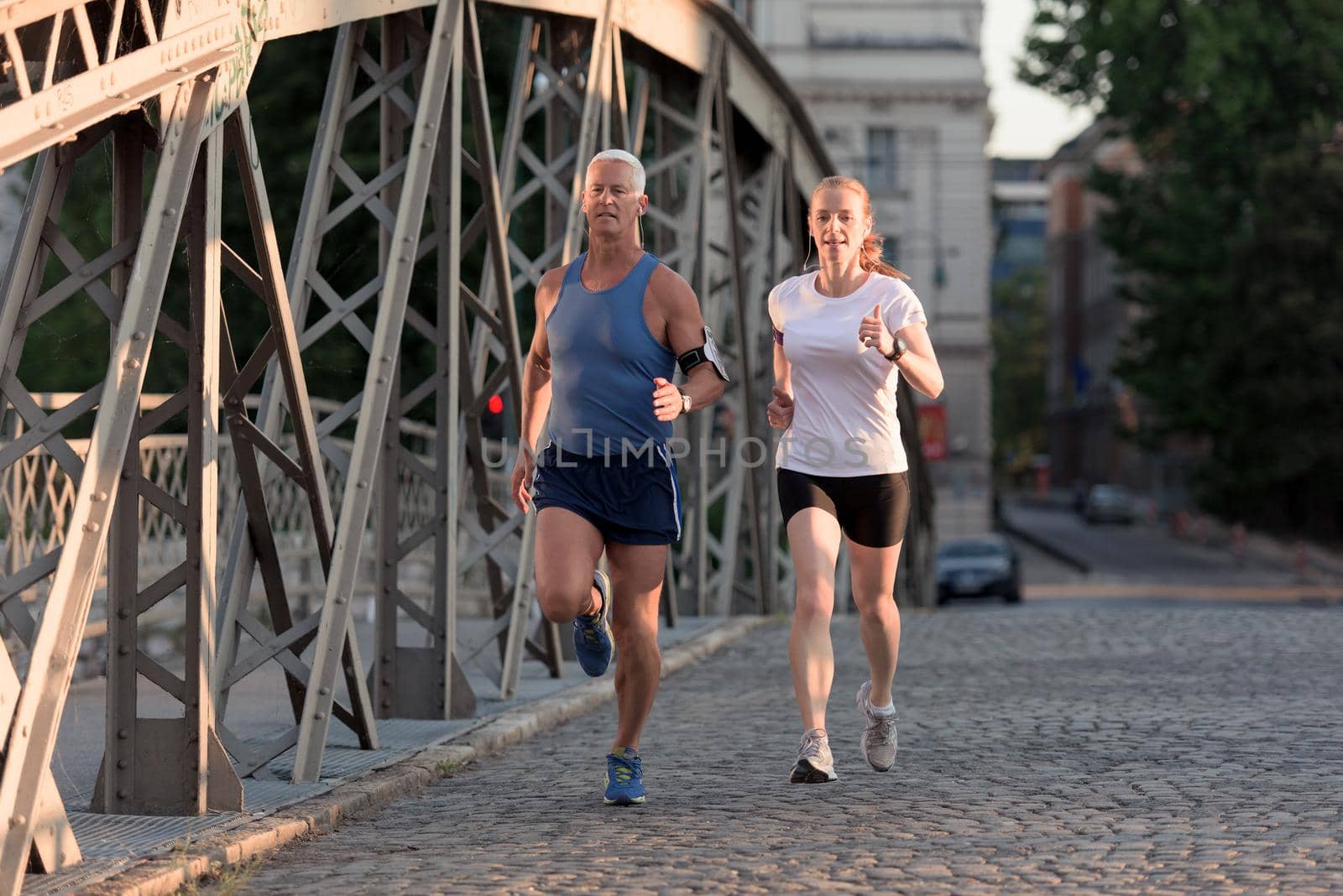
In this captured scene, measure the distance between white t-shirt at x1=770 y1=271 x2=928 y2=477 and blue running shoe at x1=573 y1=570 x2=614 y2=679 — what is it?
1009mm

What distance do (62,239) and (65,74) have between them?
463 mm

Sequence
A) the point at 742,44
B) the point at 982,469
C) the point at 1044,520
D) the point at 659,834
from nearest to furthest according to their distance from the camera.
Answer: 1. the point at 659,834
2. the point at 742,44
3. the point at 982,469
4. the point at 1044,520

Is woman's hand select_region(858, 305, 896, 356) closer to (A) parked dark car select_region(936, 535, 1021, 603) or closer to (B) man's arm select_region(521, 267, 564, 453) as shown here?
(B) man's arm select_region(521, 267, 564, 453)

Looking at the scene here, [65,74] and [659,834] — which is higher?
[65,74]

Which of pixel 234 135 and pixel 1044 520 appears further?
pixel 1044 520

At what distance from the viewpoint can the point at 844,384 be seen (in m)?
7.55

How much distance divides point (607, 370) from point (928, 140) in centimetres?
5822

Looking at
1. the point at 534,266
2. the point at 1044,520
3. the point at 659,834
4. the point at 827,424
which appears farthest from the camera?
the point at 1044,520

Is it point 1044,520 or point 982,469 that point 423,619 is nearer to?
point 982,469

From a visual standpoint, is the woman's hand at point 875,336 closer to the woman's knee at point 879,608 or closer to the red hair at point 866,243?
the red hair at point 866,243

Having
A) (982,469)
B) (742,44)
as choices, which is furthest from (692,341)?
(982,469)

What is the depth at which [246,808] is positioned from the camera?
6.82 m

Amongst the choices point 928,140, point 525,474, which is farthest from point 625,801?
point 928,140

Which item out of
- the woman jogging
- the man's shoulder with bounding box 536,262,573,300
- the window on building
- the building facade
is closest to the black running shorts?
the woman jogging
